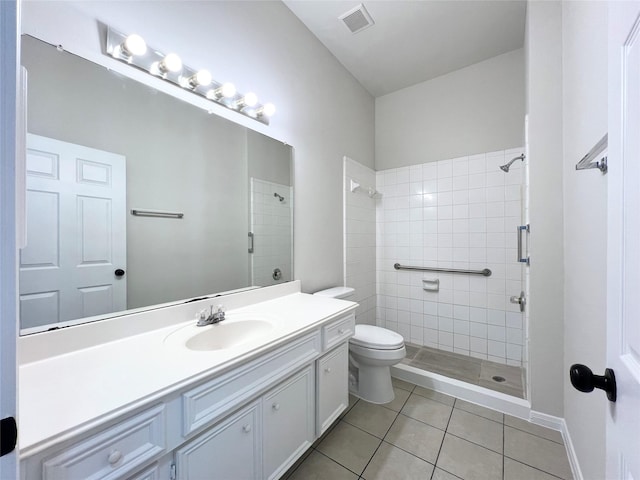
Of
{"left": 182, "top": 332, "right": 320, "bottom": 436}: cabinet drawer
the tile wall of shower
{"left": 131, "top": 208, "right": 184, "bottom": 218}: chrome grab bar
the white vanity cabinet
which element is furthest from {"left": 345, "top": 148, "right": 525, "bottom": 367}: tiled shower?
{"left": 131, "top": 208, "right": 184, "bottom": 218}: chrome grab bar

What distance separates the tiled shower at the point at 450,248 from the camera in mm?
2254

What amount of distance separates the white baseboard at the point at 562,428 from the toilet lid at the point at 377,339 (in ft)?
2.96

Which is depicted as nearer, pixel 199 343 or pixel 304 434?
pixel 199 343

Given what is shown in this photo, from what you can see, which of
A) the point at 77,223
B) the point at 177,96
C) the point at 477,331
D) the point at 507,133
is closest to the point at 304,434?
the point at 77,223

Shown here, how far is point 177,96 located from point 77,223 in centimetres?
72

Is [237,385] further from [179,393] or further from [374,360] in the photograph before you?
[374,360]

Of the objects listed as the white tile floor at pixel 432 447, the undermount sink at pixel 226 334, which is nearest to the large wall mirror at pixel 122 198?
the undermount sink at pixel 226 334

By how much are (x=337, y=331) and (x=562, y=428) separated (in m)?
1.48

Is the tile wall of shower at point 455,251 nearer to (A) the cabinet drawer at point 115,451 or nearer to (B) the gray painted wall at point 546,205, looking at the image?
(B) the gray painted wall at point 546,205

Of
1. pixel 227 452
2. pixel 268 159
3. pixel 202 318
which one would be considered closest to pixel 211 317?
pixel 202 318

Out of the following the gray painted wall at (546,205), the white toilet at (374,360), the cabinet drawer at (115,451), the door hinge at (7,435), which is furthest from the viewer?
the white toilet at (374,360)

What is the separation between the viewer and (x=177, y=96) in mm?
1239

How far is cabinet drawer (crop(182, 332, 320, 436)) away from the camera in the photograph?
0.77 meters

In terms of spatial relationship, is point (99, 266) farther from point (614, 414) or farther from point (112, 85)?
point (614, 414)
